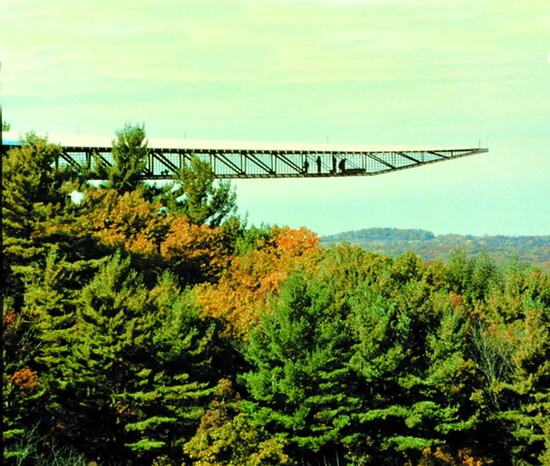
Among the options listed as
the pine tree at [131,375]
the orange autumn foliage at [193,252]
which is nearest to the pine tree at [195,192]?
the orange autumn foliage at [193,252]

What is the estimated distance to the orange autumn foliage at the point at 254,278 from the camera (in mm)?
48375

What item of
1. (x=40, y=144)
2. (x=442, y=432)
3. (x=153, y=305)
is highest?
(x=40, y=144)

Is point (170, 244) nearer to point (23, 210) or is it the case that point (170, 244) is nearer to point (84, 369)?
point (23, 210)

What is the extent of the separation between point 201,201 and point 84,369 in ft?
88.6

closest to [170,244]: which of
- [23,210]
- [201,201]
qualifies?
[201,201]

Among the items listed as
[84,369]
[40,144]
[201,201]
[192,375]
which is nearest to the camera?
[84,369]

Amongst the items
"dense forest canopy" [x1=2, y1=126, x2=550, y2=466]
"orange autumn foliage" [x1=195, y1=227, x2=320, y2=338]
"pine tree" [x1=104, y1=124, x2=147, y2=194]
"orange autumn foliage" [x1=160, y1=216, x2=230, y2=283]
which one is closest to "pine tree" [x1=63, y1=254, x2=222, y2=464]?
"dense forest canopy" [x1=2, y1=126, x2=550, y2=466]

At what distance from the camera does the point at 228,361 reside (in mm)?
45062

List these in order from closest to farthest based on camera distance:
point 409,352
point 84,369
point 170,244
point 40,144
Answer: point 84,369
point 409,352
point 40,144
point 170,244

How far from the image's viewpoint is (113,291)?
40781mm

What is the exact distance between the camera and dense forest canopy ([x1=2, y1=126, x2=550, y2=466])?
122 feet

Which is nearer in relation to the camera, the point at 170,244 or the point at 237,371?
the point at 237,371

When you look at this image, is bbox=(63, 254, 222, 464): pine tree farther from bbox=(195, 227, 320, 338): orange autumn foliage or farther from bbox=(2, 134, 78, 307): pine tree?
bbox=(195, 227, 320, 338): orange autumn foliage

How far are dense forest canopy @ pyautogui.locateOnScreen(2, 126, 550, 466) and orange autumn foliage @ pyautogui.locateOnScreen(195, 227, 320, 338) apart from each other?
206 millimetres
